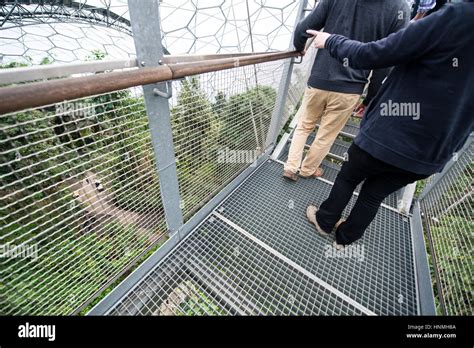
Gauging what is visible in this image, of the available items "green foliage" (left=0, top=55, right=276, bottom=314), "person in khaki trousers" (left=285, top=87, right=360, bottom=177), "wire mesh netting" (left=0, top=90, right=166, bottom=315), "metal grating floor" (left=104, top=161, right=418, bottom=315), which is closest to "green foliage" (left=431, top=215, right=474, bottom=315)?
"metal grating floor" (left=104, top=161, right=418, bottom=315)

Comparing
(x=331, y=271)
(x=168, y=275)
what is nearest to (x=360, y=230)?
(x=331, y=271)

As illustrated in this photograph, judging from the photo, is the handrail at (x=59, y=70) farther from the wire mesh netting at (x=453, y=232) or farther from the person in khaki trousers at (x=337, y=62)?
the wire mesh netting at (x=453, y=232)

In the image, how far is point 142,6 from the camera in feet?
2.57

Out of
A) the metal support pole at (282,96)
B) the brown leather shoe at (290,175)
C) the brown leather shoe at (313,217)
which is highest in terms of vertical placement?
the metal support pole at (282,96)

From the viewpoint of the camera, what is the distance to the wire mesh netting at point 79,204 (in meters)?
0.80

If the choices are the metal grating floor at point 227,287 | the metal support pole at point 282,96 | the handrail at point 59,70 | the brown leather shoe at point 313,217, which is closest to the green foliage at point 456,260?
the metal grating floor at point 227,287

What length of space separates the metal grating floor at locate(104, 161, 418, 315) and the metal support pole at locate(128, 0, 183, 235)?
1.04 feet

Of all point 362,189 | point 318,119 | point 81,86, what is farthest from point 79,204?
point 318,119

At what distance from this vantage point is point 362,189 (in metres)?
1.35

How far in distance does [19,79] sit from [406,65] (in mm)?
1427

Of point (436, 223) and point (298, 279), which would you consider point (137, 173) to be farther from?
point (436, 223)

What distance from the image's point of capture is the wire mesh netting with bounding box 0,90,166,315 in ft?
2.61

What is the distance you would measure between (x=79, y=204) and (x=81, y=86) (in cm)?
52

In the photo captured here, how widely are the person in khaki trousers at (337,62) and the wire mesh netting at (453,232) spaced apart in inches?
37.7
